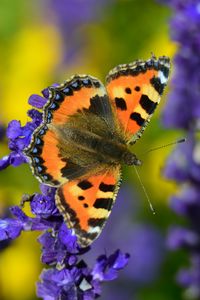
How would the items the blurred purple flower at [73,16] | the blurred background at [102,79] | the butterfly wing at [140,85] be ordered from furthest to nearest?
the blurred purple flower at [73,16] → the blurred background at [102,79] → the butterfly wing at [140,85]

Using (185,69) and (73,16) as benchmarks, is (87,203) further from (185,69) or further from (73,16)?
(73,16)

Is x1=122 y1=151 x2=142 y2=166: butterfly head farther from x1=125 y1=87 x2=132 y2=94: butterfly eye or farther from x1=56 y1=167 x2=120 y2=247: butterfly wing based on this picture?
x1=56 y1=167 x2=120 y2=247: butterfly wing

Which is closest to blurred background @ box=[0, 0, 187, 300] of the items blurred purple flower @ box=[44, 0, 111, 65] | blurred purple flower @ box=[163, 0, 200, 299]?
blurred purple flower @ box=[44, 0, 111, 65]

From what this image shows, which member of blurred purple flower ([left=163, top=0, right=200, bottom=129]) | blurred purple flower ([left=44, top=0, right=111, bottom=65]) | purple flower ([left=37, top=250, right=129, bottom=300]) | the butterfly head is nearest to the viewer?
purple flower ([left=37, top=250, right=129, bottom=300])

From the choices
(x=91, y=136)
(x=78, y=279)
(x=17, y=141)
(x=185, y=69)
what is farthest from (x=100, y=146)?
(x=185, y=69)

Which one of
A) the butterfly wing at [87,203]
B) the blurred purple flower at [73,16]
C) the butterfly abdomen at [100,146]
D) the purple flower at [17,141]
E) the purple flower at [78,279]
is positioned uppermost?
the blurred purple flower at [73,16]

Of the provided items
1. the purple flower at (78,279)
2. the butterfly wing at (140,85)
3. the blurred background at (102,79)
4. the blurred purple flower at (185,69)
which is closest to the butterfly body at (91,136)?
the butterfly wing at (140,85)

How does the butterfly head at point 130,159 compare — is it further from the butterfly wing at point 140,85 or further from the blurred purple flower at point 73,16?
the blurred purple flower at point 73,16

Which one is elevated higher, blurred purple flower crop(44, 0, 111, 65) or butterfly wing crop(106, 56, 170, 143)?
blurred purple flower crop(44, 0, 111, 65)
